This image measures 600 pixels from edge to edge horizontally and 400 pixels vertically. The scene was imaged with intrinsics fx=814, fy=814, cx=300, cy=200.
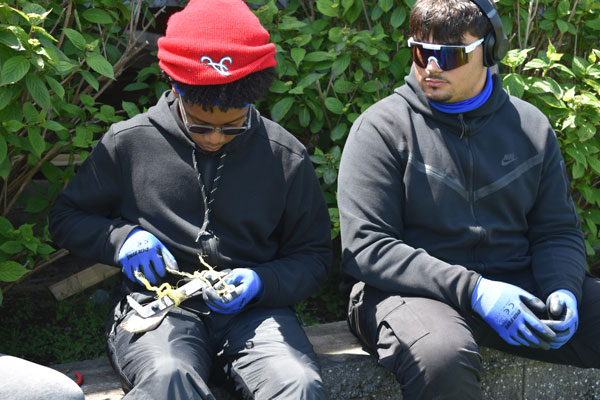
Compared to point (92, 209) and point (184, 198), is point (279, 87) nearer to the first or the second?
point (184, 198)

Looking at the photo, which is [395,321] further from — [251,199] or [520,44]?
[520,44]

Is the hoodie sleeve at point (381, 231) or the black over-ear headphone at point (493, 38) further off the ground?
the black over-ear headphone at point (493, 38)

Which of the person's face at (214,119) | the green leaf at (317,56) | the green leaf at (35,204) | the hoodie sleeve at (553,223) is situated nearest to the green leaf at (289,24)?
the green leaf at (317,56)

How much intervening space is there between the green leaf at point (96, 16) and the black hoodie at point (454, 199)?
3.66 ft

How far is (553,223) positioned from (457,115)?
0.58 m

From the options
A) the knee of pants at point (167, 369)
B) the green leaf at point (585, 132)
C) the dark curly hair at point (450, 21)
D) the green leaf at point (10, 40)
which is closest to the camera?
the knee of pants at point (167, 369)

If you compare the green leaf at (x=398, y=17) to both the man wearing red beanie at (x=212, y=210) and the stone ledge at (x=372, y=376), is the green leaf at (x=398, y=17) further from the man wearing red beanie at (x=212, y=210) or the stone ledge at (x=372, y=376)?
the stone ledge at (x=372, y=376)

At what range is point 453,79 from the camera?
10.2ft

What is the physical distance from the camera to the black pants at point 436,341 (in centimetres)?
272

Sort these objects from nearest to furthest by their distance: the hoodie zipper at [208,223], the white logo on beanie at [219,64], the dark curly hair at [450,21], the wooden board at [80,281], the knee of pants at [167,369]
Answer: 1. the knee of pants at [167,369]
2. the white logo on beanie at [219,64]
3. the hoodie zipper at [208,223]
4. the dark curly hair at [450,21]
5. the wooden board at [80,281]

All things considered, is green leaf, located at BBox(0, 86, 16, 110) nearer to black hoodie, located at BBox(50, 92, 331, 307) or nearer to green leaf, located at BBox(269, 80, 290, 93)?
black hoodie, located at BBox(50, 92, 331, 307)

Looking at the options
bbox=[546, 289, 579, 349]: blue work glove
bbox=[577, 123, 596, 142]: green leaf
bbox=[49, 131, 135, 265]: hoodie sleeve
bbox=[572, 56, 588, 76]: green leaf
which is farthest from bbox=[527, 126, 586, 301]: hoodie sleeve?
bbox=[49, 131, 135, 265]: hoodie sleeve

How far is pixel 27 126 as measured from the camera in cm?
299

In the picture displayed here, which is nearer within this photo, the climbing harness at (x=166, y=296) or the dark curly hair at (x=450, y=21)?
the climbing harness at (x=166, y=296)
